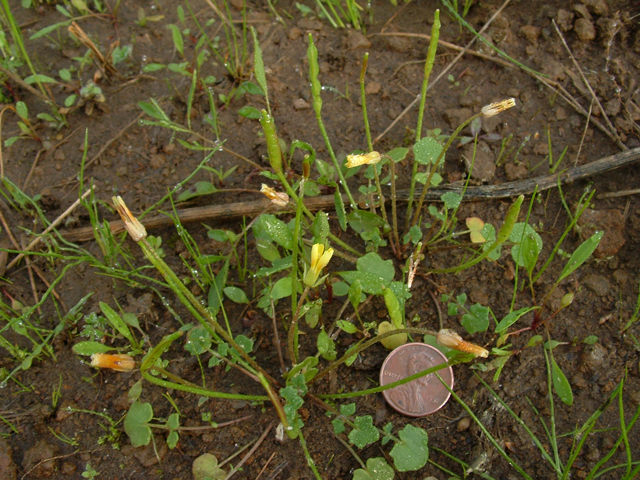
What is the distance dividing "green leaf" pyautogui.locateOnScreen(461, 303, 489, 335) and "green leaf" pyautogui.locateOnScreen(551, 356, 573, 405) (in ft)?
0.92

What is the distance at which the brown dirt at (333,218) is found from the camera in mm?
1640

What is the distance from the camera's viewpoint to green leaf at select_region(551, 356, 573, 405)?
1599mm

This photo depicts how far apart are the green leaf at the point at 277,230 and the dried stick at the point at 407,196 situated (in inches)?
12.8

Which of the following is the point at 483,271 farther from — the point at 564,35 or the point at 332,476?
the point at 564,35

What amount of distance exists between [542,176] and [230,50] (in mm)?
1591

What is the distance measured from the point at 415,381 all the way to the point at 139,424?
0.94 metres

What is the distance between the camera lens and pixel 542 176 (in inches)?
80.7

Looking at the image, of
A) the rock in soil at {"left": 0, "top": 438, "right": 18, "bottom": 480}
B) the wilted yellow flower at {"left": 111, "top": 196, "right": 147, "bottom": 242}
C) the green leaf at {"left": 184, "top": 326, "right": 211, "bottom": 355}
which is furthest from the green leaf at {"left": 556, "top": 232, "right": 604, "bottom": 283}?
the rock in soil at {"left": 0, "top": 438, "right": 18, "bottom": 480}

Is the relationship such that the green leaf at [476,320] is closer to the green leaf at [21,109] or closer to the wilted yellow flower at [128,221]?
the wilted yellow flower at [128,221]

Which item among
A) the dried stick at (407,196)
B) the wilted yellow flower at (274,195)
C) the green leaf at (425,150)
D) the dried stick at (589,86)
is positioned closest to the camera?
the wilted yellow flower at (274,195)

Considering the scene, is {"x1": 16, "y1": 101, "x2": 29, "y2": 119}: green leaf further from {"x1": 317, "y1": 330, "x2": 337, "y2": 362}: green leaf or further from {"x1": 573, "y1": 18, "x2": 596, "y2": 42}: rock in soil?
{"x1": 573, "y1": 18, "x2": 596, "y2": 42}: rock in soil

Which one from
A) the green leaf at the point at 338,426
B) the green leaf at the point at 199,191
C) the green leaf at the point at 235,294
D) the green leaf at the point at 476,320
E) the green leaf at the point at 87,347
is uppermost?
the green leaf at the point at 199,191

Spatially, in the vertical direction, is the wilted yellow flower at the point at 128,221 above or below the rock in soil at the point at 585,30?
above

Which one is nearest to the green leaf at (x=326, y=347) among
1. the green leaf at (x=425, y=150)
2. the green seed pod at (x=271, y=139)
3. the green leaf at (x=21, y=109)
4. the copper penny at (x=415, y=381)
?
the copper penny at (x=415, y=381)
